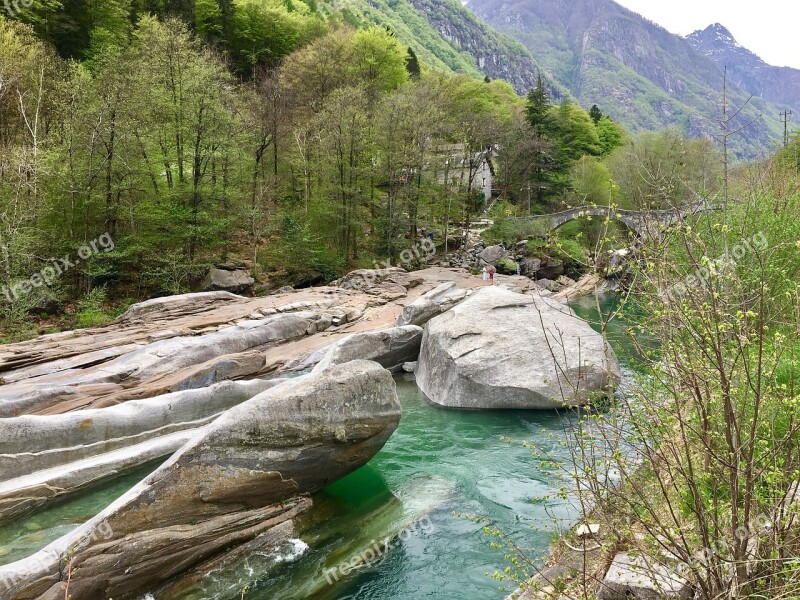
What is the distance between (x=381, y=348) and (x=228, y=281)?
12011 mm

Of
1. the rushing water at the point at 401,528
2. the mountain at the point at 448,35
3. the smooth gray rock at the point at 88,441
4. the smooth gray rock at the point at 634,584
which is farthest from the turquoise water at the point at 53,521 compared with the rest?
the mountain at the point at 448,35

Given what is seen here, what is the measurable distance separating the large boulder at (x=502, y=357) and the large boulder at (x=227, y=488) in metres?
4.60

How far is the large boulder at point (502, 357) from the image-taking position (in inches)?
502

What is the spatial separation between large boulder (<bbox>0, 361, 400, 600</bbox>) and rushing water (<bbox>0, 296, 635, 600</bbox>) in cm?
41

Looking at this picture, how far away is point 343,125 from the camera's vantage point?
29.4m

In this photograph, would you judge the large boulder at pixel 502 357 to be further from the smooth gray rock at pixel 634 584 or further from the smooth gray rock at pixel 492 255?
the smooth gray rock at pixel 492 255

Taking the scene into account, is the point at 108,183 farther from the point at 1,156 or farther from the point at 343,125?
the point at 343,125

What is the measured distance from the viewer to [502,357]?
1341 centimetres

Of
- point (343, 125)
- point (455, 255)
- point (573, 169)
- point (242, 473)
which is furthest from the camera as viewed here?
point (573, 169)

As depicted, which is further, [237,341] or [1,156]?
[1,156]

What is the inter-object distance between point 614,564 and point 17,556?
751 cm

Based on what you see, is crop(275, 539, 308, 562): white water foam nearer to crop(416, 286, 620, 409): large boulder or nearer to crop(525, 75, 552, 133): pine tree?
crop(416, 286, 620, 409): large boulder

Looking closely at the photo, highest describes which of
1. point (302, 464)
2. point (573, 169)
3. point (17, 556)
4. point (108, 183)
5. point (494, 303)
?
point (573, 169)

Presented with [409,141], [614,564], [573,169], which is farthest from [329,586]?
[573,169]
